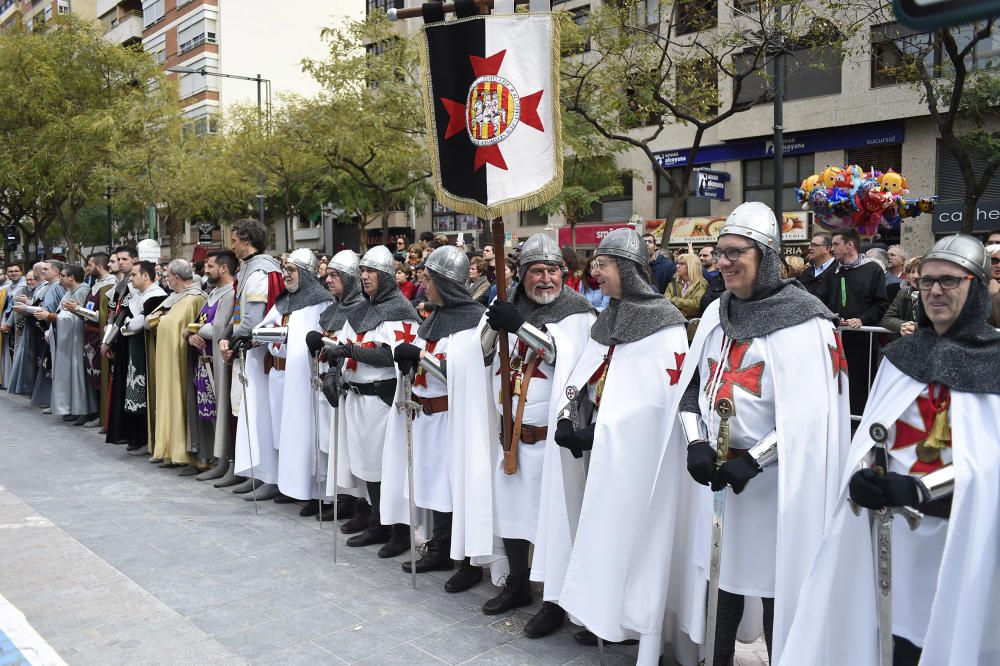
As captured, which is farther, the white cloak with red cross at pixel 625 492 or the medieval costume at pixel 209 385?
the medieval costume at pixel 209 385

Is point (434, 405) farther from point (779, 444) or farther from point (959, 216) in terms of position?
point (959, 216)

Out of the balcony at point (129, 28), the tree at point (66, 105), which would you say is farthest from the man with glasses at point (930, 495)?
the balcony at point (129, 28)

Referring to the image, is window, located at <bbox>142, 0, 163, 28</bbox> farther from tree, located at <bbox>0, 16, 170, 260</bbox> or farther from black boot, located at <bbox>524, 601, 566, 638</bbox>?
black boot, located at <bbox>524, 601, 566, 638</bbox>

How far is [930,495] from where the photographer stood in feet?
9.13

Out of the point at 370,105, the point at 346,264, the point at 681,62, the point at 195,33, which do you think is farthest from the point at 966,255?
the point at 195,33

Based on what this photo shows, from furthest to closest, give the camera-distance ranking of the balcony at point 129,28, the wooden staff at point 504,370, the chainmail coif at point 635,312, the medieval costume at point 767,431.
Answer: the balcony at point 129,28
the wooden staff at point 504,370
the chainmail coif at point 635,312
the medieval costume at point 767,431

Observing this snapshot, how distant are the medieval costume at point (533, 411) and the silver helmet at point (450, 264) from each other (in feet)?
1.62

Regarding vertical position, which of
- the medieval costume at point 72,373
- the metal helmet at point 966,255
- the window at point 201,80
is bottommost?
the medieval costume at point 72,373

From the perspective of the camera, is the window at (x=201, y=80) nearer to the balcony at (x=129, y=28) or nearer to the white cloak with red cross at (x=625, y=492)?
the balcony at (x=129, y=28)

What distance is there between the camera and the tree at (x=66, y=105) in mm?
21562

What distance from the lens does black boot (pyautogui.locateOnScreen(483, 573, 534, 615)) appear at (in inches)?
189

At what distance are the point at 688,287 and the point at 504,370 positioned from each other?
13.3ft

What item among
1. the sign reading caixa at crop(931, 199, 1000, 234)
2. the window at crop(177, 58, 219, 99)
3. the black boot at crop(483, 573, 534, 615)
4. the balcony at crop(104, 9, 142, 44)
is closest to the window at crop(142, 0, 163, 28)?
the balcony at crop(104, 9, 142, 44)

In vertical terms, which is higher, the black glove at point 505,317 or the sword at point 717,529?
the black glove at point 505,317
